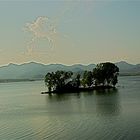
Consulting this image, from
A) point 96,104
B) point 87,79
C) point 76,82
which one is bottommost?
point 96,104

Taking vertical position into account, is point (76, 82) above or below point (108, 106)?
above

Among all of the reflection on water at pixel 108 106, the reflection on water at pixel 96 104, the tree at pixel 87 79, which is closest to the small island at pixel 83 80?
the tree at pixel 87 79

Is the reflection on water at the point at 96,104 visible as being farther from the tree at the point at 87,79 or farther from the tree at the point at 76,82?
the tree at the point at 87,79

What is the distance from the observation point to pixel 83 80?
322 ft

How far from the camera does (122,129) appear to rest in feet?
107

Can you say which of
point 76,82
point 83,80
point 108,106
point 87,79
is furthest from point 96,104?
point 83,80

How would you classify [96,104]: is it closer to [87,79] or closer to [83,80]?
[87,79]

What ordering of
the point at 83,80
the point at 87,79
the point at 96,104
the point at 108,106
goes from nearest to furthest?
the point at 108,106, the point at 96,104, the point at 87,79, the point at 83,80

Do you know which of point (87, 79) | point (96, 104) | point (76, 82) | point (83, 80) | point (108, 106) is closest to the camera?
point (108, 106)

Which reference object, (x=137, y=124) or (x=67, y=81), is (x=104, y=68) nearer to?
(x=67, y=81)

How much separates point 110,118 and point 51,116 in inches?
328

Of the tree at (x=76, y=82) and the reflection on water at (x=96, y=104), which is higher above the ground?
the tree at (x=76, y=82)

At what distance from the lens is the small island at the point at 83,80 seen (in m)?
93.6

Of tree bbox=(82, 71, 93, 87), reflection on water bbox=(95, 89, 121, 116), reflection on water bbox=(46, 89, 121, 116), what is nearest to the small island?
tree bbox=(82, 71, 93, 87)
